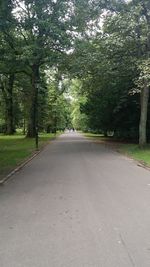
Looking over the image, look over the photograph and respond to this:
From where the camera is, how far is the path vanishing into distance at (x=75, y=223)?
17.0 feet

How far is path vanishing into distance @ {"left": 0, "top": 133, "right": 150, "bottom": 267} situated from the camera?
17.0 ft

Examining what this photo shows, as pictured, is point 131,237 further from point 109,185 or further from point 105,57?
point 105,57

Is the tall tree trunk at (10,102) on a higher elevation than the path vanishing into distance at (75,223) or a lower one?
higher

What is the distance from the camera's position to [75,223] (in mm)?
7027

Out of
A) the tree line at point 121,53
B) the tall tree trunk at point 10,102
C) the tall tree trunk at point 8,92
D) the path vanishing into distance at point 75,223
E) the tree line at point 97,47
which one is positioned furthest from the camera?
the tall tree trunk at point 8,92

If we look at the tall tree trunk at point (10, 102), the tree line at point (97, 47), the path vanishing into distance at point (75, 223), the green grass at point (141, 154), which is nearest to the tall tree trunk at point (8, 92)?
the tall tree trunk at point (10, 102)

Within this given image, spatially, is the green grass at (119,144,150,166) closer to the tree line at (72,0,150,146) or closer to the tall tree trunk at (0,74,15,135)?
the tree line at (72,0,150,146)

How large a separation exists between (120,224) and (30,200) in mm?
2957

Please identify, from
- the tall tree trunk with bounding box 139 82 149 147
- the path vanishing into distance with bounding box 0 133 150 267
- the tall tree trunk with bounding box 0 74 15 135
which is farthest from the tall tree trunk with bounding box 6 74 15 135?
the path vanishing into distance with bounding box 0 133 150 267

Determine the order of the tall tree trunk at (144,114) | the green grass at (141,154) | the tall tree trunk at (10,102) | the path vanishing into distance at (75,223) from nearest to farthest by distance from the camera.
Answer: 1. the path vanishing into distance at (75,223)
2. the green grass at (141,154)
3. the tall tree trunk at (144,114)
4. the tall tree trunk at (10,102)

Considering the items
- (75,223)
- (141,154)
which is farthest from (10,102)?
(75,223)

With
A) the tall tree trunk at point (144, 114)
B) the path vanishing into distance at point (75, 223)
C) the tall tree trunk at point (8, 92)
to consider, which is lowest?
the path vanishing into distance at point (75, 223)

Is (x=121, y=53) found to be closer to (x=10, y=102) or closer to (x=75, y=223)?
(x=75, y=223)

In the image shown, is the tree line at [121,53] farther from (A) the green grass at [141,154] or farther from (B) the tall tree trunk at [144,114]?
(A) the green grass at [141,154]
